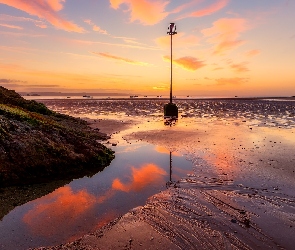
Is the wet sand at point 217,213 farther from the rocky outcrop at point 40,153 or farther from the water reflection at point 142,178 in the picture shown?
the rocky outcrop at point 40,153

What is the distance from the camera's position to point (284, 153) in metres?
15.0

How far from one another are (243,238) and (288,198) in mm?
3256

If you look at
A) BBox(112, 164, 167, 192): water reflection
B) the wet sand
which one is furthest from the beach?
BBox(112, 164, 167, 192): water reflection

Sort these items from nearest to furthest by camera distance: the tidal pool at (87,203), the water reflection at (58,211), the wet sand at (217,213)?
1. the wet sand at (217,213)
2. the tidal pool at (87,203)
3. the water reflection at (58,211)

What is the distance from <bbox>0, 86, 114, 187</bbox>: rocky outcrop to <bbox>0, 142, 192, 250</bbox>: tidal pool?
1.03 m

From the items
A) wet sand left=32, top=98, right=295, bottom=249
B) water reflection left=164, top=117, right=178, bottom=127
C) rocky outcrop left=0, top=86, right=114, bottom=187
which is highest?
rocky outcrop left=0, top=86, right=114, bottom=187

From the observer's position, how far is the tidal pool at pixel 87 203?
614cm

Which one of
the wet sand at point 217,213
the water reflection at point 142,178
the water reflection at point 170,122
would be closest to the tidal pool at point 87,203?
the water reflection at point 142,178

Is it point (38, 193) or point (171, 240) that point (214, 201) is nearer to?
point (171, 240)

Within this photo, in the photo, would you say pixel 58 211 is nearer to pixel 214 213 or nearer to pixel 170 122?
pixel 214 213

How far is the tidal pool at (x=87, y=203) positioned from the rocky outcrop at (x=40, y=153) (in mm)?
1027

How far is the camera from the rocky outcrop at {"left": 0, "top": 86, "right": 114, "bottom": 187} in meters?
9.99

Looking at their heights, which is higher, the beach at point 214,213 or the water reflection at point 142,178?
the beach at point 214,213

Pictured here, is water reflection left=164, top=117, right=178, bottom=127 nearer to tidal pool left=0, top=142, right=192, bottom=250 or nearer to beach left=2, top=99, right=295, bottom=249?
beach left=2, top=99, right=295, bottom=249
